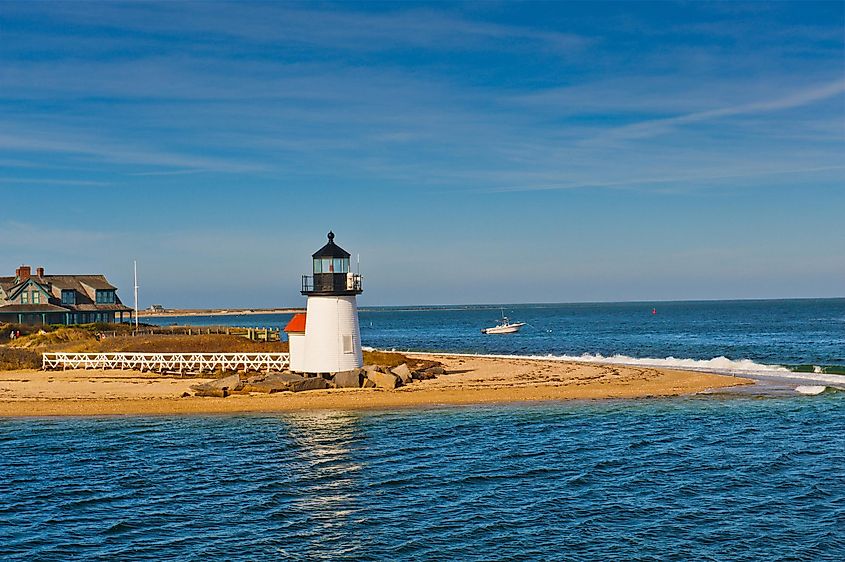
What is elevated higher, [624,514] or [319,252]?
[319,252]

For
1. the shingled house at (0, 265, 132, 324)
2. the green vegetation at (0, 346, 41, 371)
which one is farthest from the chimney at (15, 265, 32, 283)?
the green vegetation at (0, 346, 41, 371)

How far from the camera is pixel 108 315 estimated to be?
8225 cm

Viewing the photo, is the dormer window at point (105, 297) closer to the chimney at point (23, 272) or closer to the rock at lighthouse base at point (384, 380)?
the chimney at point (23, 272)

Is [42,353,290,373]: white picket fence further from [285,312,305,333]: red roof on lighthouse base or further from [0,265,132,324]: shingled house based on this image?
[0,265,132,324]: shingled house

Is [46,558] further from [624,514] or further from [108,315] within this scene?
[108,315]

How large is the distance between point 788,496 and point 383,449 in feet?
37.6

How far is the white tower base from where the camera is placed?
131 ft

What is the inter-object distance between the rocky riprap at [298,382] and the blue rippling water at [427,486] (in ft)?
17.8

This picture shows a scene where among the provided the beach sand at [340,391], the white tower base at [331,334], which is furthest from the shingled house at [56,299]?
the white tower base at [331,334]

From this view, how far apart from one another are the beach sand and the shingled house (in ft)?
99.2

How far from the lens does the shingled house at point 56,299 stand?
253 feet

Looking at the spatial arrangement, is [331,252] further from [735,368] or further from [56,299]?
[56,299]

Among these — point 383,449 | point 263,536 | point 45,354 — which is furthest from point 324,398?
point 45,354

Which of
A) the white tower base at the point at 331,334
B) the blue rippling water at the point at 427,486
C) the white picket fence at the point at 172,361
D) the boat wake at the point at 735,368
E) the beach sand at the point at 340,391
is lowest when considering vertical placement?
the blue rippling water at the point at 427,486
